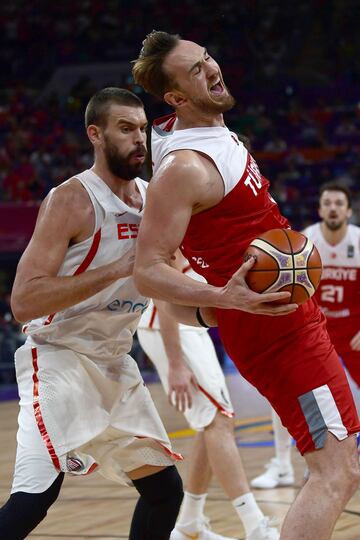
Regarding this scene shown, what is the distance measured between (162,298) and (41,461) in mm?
788

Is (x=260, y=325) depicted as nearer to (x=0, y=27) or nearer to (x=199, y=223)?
(x=199, y=223)

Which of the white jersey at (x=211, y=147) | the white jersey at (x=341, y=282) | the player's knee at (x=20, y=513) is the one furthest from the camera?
the white jersey at (x=341, y=282)

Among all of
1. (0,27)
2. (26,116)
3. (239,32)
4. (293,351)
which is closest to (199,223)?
(293,351)

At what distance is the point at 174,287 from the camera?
3150mm

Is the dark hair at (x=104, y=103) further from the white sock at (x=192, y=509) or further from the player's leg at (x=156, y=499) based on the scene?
the white sock at (x=192, y=509)


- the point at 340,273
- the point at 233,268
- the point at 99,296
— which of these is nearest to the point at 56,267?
the point at 99,296

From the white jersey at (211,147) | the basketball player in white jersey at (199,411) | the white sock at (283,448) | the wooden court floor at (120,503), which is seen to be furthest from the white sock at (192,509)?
the white jersey at (211,147)

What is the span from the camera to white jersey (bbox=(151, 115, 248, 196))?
3.29 metres

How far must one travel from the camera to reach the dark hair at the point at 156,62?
3.48 metres

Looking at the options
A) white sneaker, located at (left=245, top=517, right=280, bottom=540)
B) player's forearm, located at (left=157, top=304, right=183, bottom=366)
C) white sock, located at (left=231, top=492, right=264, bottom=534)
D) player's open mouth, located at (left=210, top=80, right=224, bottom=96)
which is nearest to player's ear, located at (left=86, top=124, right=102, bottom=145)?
player's open mouth, located at (left=210, top=80, right=224, bottom=96)

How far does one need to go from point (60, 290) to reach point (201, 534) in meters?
1.99

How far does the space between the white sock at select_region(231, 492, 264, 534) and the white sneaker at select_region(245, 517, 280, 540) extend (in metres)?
0.02

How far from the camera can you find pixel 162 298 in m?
3.21

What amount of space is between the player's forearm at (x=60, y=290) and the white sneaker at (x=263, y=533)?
173 centimetres
